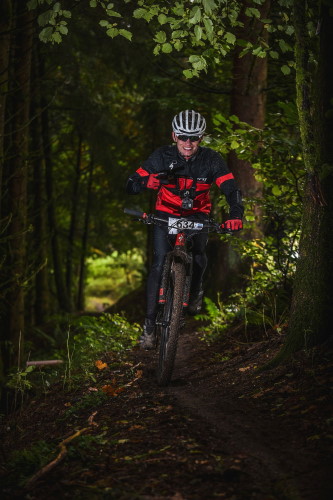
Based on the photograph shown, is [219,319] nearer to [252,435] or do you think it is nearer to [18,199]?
[18,199]

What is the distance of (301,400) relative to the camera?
14.1ft

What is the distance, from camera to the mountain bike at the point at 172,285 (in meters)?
5.88

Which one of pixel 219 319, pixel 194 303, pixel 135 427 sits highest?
pixel 194 303

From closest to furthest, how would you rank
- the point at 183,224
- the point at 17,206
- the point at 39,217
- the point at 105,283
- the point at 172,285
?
the point at 183,224, the point at 172,285, the point at 17,206, the point at 39,217, the point at 105,283

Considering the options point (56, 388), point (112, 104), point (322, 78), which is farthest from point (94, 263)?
point (322, 78)

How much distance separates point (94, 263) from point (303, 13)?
37255mm

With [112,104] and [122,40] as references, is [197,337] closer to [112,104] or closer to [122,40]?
[122,40]

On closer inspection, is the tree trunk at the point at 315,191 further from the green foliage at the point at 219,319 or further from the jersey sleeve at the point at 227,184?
the green foliage at the point at 219,319

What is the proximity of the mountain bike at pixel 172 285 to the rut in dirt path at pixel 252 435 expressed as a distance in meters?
0.35

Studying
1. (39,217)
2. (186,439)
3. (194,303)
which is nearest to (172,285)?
(194,303)

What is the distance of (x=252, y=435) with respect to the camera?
3828 millimetres

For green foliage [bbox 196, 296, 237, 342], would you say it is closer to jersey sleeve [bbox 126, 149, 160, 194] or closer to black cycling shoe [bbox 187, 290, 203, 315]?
black cycling shoe [bbox 187, 290, 203, 315]

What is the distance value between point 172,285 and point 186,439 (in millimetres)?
2512

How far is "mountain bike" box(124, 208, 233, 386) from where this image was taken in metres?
5.88
